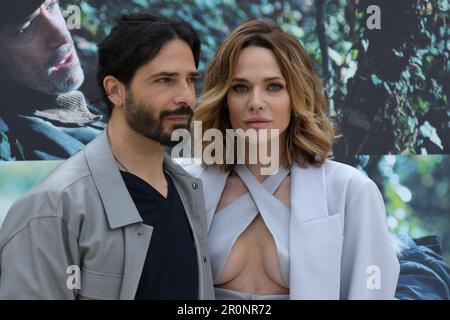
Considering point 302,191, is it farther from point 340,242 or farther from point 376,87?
point 376,87

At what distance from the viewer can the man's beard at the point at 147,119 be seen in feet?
6.38

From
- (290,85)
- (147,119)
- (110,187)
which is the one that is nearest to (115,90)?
(147,119)

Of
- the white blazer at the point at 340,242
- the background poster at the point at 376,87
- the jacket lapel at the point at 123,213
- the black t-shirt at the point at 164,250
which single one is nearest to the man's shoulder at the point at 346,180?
the white blazer at the point at 340,242

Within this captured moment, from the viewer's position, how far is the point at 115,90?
2012mm

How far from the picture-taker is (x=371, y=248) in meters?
2.12

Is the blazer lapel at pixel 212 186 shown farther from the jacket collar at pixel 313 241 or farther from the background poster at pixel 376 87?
the background poster at pixel 376 87

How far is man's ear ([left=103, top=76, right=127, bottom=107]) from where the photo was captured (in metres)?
1.99

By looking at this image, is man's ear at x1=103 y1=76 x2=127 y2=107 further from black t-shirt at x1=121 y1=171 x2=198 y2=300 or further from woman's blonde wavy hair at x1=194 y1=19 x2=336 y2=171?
woman's blonde wavy hair at x1=194 y1=19 x2=336 y2=171

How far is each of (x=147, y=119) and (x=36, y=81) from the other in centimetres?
191

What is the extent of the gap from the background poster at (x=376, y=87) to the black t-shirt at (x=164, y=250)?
1816 mm
